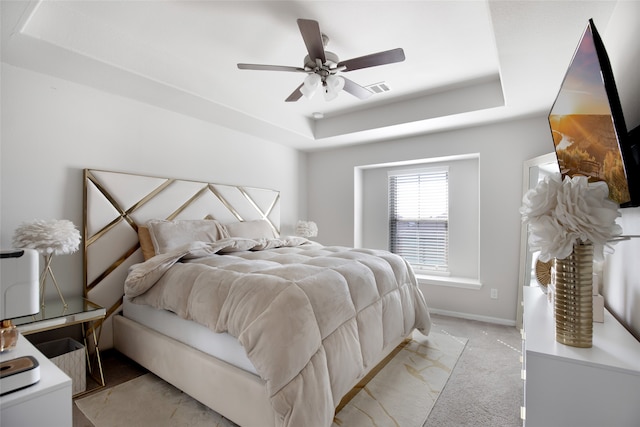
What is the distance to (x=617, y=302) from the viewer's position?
136 cm

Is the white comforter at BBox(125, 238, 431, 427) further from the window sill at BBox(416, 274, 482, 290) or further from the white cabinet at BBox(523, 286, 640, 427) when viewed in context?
the window sill at BBox(416, 274, 482, 290)

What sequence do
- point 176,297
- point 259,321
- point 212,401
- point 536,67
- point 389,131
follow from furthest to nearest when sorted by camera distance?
point 389,131, point 536,67, point 176,297, point 212,401, point 259,321

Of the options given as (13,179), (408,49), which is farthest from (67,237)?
(408,49)

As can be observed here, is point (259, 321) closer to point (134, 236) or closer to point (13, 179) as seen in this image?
point (134, 236)

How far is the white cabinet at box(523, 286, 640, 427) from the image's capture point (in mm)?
885

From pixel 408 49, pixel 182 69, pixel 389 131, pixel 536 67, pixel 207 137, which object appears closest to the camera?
pixel 536 67

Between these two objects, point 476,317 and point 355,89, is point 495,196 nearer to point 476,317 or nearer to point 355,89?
point 476,317

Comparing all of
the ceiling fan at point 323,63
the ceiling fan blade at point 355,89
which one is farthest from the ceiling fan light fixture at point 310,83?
the ceiling fan blade at point 355,89

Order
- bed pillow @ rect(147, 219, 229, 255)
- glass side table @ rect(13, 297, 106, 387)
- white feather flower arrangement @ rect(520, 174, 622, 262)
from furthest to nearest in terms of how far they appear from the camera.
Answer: bed pillow @ rect(147, 219, 229, 255) < glass side table @ rect(13, 297, 106, 387) < white feather flower arrangement @ rect(520, 174, 622, 262)

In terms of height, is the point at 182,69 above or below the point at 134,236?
above

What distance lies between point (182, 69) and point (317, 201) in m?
2.93

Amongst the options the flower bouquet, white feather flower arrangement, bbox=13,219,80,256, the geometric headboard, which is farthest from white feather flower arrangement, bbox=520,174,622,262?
the geometric headboard

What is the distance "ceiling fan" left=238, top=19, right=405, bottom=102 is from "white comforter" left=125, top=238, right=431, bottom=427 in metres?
1.38

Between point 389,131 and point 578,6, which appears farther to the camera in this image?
point 389,131
